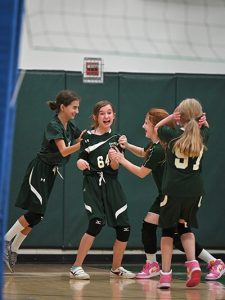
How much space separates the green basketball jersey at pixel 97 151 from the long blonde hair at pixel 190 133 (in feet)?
3.65

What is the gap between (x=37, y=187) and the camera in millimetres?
8047

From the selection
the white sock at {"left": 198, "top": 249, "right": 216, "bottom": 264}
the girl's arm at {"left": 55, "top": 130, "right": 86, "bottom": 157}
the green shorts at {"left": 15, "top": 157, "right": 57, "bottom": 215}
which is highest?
the girl's arm at {"left": 55, "top": 130, "right": 86, "bottom": 157}

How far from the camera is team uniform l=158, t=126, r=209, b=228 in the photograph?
6598mm

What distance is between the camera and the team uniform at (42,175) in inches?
314

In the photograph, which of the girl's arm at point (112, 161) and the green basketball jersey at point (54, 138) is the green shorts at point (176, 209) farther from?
the green basketball jersey at point (54, 138)

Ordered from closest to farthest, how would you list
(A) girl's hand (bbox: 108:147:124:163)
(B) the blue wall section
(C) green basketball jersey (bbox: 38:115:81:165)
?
(B) the blue wall section → (A) girl's hand (bbox: 108:147:124:163) → (C) green basketball jersey (bbox: 38:115:81:165)

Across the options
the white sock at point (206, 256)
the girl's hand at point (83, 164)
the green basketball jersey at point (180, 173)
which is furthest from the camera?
the white sock at point (206, 256)

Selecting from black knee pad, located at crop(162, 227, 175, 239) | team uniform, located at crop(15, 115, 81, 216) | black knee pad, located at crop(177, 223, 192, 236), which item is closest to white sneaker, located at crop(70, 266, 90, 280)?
team uniform, located at crop(15, 115, 81, 216)

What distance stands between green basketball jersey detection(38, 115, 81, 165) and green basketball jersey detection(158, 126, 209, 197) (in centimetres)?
151

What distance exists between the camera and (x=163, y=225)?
6.70 meters

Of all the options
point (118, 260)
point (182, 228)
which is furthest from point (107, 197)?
point (182, 228)

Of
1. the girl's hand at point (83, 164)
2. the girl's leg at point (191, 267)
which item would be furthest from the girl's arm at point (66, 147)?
the girl's leg at point (191, 267)

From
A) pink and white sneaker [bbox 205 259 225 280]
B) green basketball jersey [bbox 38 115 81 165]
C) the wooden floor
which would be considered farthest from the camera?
green basketball jersey [bbox 38 115 81 165]

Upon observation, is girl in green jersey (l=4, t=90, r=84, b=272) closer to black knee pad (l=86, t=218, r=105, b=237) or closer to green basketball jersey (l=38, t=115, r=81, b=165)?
green basketball jersey (l=38, t=115, r=81, b=165)
